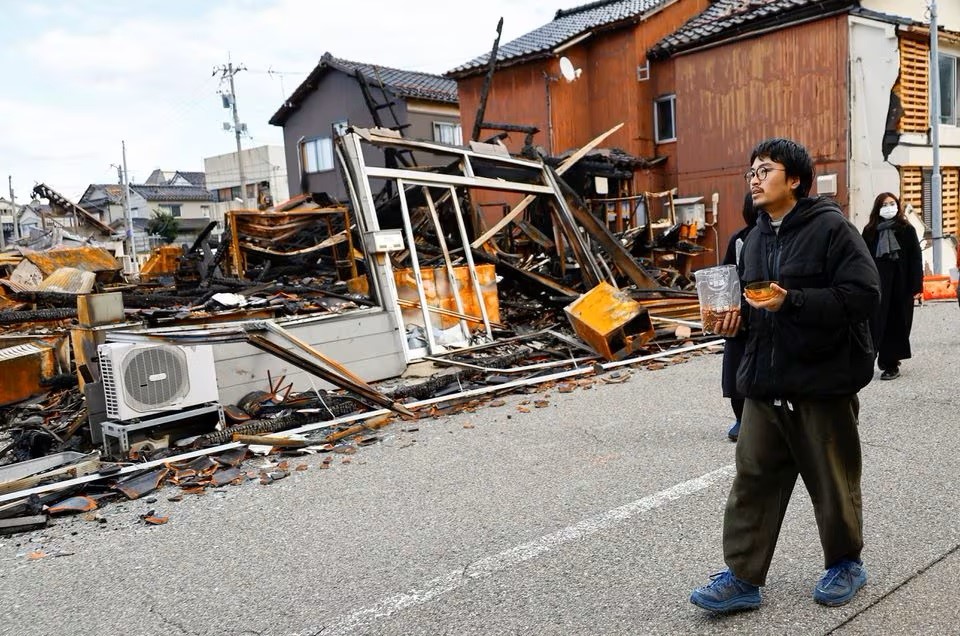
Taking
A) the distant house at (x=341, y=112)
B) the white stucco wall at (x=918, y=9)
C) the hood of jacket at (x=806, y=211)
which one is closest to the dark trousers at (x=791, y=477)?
the hood of jacket at (x=806, y=211)

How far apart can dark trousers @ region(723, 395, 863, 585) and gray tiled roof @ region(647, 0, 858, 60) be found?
1556cm

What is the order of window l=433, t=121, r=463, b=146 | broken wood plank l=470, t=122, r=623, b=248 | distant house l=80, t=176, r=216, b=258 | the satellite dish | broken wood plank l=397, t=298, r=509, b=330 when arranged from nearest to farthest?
broken wood plank l=397, t=298, r=509, b=330 → broken wood plank l=470, t=122, r=623, b=248 → the satellite dish → window l=433, t=121, r=463, b=146 → distant house l=80, t=176, r=216, b=258

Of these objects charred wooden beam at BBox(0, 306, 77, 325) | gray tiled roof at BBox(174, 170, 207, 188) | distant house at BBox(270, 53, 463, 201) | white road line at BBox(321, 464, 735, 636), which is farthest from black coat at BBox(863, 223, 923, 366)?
gray tiled roof at BBox(174, 170, 207, 188)

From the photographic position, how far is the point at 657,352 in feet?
30.0

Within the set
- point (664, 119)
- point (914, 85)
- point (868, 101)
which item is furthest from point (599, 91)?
point (914, 85)

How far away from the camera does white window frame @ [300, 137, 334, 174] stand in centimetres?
2814

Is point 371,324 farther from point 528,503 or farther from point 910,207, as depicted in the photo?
point 910,207

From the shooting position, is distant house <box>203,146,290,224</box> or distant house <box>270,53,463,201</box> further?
distant house <box>203,146,290,224</box>

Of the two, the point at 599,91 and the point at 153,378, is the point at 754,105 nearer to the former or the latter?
the point at 599,91

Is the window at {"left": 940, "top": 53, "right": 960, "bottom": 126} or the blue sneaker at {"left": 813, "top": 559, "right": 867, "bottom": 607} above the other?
the window at {"left": 940, "top": 53, "right": 960, "bottom": 126}

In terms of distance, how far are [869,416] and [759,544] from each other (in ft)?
11.8

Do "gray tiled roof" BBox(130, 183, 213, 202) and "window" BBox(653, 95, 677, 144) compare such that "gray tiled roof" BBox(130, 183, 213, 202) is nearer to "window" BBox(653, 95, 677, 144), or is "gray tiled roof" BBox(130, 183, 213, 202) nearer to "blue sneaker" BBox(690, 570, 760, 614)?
"window" BBox(653, 95, 677, 144)

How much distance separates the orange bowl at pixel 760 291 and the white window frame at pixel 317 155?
26552 mm

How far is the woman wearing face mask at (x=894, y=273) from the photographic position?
6910mm
